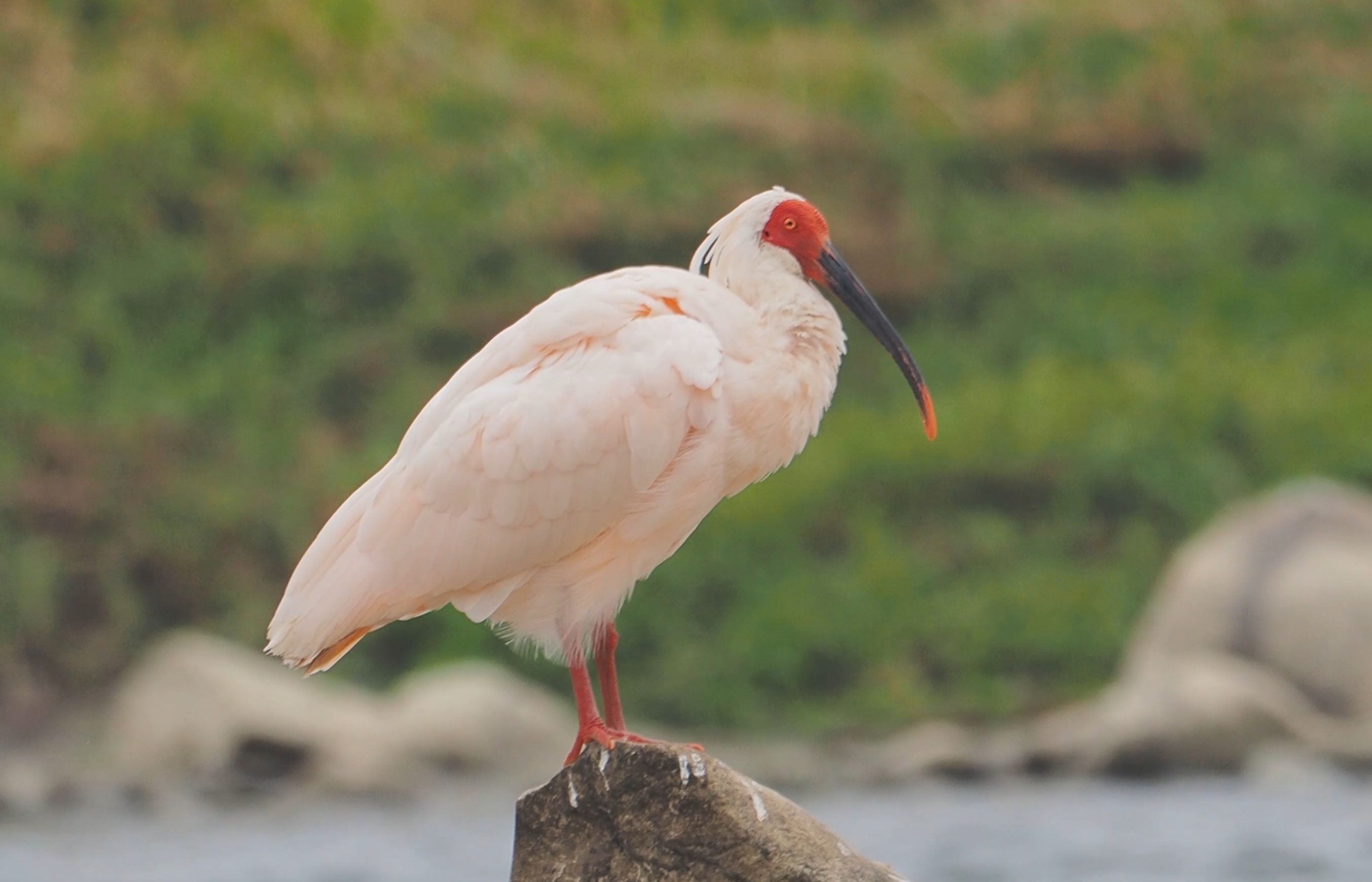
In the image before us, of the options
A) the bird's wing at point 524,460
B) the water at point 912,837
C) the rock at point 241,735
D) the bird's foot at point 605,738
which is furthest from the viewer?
the rock at point 241,735

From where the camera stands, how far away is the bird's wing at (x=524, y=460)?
7598mm

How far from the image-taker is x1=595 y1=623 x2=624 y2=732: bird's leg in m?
7.86

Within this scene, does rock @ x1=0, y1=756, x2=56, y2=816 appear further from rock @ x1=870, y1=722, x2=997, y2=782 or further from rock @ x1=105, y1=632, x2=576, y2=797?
rock @ x1=870, y1=722, x2=997, y2=782

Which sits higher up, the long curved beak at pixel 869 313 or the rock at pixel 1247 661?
the rock at pixel 1247 661

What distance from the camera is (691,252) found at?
22.6 meters

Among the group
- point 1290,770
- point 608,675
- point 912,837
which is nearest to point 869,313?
point 608,675

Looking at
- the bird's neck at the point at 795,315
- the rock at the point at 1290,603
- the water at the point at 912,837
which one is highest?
the rock at the point at 1290,603

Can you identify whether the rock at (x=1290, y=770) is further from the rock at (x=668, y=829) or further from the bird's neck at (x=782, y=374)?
the rock at (x=668, y=829)

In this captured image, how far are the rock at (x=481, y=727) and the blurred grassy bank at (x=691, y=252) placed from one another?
112 centimetres

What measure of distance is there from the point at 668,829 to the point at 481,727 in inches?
371

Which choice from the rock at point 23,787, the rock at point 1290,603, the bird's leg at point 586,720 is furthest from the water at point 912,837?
the bird's leg at point 586,720

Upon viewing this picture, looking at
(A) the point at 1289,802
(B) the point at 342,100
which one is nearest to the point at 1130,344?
(A) the point at 1289,802

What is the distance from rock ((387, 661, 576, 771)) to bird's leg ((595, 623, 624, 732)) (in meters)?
8.55

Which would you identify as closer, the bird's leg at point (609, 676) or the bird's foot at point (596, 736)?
the bird's foot at point (596, 736)
